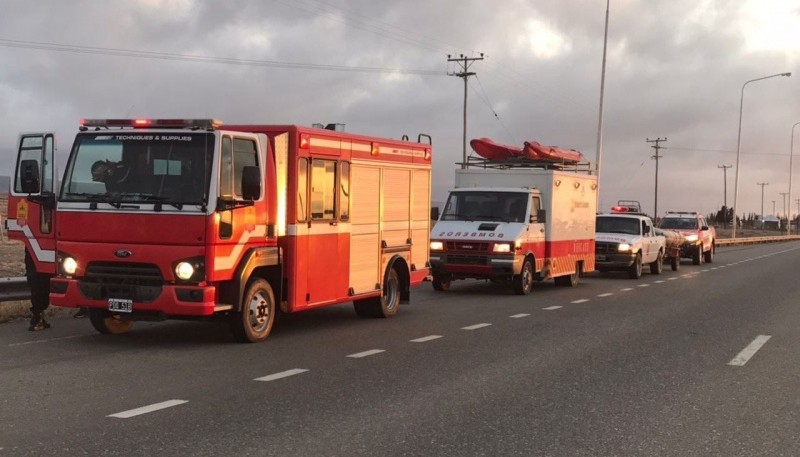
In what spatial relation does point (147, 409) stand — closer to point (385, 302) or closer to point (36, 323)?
point (36, 323)

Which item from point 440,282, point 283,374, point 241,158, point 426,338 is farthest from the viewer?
point 440,282

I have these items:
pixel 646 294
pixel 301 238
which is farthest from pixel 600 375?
pixel 646 294

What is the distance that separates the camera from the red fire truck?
30.6 feet

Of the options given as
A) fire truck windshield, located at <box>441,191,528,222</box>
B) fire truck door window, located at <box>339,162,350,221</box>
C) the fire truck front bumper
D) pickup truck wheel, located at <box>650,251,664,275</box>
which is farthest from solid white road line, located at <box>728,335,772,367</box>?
pickup truck wheel, located at <box>650,251,664,275</box>

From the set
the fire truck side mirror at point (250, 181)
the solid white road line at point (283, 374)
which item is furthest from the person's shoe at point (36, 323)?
the solid white road line at point (283, 374)

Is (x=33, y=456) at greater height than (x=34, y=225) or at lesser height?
lesser

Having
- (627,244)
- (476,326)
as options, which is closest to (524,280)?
(476,326)

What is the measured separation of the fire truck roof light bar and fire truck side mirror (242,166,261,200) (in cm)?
66

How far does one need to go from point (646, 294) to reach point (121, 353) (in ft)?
40.4

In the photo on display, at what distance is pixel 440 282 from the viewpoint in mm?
18469

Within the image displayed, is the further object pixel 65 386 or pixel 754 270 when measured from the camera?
pixel 754 270

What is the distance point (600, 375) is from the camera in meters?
8.53

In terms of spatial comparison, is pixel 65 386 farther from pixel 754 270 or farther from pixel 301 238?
pixel 754 270

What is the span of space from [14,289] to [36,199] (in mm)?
2246
